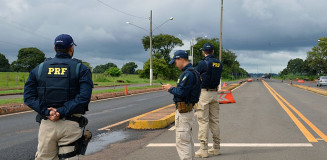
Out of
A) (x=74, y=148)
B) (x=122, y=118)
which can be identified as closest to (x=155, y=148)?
(x=74, y=148)

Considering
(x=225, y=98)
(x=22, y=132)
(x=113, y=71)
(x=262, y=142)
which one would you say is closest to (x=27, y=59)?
(x=113, y=71)

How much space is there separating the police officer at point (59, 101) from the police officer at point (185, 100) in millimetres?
1315

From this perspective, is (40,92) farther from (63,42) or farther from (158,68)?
(158,68)

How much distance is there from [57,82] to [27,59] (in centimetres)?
7427

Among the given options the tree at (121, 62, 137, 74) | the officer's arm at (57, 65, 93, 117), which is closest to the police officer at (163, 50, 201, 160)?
the officer's arm at (57, 65, 93, 117)

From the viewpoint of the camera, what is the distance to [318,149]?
5.43 meters

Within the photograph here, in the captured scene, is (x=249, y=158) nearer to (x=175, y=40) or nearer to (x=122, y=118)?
(x=122, y=118)

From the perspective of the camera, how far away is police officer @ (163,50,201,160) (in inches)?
153

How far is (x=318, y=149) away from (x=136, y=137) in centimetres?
374

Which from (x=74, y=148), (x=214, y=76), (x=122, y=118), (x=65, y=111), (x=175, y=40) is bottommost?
(x=122, y=118)

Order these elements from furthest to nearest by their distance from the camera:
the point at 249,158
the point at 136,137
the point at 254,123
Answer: the point at 254,123 < the point at 136,137 < the point at 249,158

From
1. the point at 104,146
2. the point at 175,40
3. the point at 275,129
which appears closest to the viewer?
the point at 104,146

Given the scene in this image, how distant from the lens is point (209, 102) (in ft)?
17.1

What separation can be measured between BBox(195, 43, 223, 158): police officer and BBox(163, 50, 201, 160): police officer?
112 centimetres
